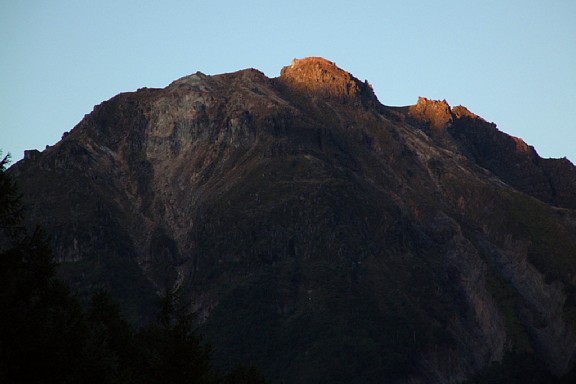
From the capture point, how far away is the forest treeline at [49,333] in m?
88.8

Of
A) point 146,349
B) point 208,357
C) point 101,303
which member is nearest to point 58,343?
point 208,357

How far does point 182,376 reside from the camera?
103500 mm

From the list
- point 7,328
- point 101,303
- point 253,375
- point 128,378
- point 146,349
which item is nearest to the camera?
point 7,328

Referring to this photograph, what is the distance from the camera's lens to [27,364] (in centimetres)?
8919

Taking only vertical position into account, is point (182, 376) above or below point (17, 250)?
below

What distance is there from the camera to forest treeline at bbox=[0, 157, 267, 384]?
291ft

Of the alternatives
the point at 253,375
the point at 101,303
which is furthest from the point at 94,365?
the point at 253,375

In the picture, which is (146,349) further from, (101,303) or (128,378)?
(128,378)

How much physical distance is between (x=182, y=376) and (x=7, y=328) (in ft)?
65.8

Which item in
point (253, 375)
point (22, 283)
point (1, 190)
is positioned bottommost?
point (253, 375)

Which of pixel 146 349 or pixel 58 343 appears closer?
pixel 58 343

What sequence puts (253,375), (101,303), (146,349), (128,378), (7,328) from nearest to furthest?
(7,328)
(128,378)
(146,349)
(101,303)
(253,375)

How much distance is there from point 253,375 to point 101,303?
125 ft

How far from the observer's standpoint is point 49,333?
297 feet
